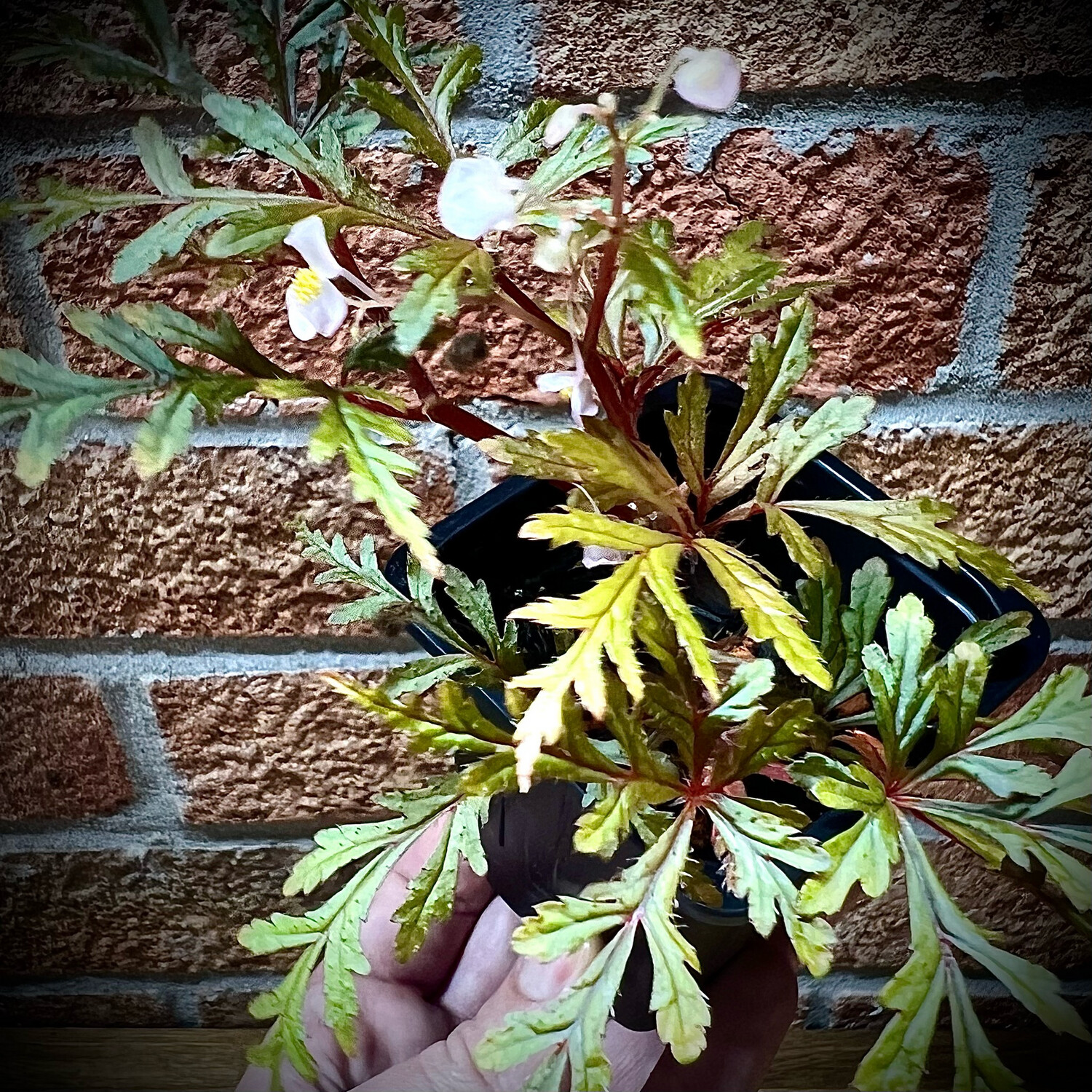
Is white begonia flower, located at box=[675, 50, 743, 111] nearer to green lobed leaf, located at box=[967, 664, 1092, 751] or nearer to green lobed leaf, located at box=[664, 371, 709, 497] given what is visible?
green lobed leaf, located at box=[664, 371, 709, 497]

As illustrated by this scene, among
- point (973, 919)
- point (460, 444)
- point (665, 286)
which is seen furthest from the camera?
point (973, 919)

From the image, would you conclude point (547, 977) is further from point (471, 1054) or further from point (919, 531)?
point (919, 531)

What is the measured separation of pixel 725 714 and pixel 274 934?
0.14m

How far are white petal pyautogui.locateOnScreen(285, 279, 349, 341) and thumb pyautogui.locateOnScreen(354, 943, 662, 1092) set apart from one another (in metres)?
0.24

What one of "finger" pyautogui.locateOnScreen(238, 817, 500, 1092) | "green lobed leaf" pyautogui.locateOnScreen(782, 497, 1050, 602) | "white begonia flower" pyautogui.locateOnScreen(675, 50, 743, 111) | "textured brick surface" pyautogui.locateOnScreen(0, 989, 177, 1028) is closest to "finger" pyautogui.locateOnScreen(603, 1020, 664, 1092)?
"finger" pyautogui.locateOnScreen(238, 817, 500, 1092)

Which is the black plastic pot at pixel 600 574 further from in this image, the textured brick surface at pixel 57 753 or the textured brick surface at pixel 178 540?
the textured brick surface at pixel 57 753

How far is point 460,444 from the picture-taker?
435 mm

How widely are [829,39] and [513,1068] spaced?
0.43 meters

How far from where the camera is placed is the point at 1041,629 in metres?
0.28

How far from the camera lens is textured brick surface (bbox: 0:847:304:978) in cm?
55

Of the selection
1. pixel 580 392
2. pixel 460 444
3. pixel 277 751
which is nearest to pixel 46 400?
pixel 580 392

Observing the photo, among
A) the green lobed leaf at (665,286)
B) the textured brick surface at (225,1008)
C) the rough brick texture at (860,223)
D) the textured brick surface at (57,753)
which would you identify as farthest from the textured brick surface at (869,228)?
the textured brick surface at (225,1008)

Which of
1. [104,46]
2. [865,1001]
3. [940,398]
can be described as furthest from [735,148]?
[865,1001]

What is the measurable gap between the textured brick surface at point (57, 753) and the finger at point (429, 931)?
0.19 metres
